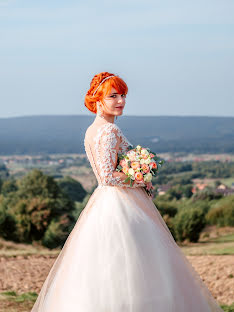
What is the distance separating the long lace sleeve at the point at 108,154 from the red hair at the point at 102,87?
392 millimetres

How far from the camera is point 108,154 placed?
20.6ft

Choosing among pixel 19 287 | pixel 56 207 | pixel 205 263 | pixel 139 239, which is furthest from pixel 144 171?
pixel 56 207

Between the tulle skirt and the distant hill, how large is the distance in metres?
109

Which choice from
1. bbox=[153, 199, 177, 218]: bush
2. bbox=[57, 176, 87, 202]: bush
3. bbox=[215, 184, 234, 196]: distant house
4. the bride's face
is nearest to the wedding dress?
the bride's face

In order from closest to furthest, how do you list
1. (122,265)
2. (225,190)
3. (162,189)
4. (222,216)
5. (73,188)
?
(122,265) → (222,216) → (225,190) → (162,189) → (73,188)

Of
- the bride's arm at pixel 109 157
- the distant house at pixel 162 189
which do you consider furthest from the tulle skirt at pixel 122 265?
the distant house at pixel 162 189

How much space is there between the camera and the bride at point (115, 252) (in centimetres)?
605

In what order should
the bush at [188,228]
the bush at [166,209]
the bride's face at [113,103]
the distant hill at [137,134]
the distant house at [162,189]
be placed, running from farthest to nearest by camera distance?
the distant hill at [137,134], the distant house at [162,189], the bush at [166,209], the bush at [188,228], the bride's face at [113,103]

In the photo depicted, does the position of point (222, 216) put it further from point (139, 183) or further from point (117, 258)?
point (117, 258)

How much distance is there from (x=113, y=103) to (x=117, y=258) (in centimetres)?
169

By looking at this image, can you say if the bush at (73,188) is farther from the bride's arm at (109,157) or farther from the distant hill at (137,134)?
the bride's arm at (109,157)

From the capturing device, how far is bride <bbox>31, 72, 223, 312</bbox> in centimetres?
605

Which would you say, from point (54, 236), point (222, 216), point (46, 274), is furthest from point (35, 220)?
point (46, 274)

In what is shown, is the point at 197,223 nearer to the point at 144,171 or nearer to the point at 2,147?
the point at 144,171
